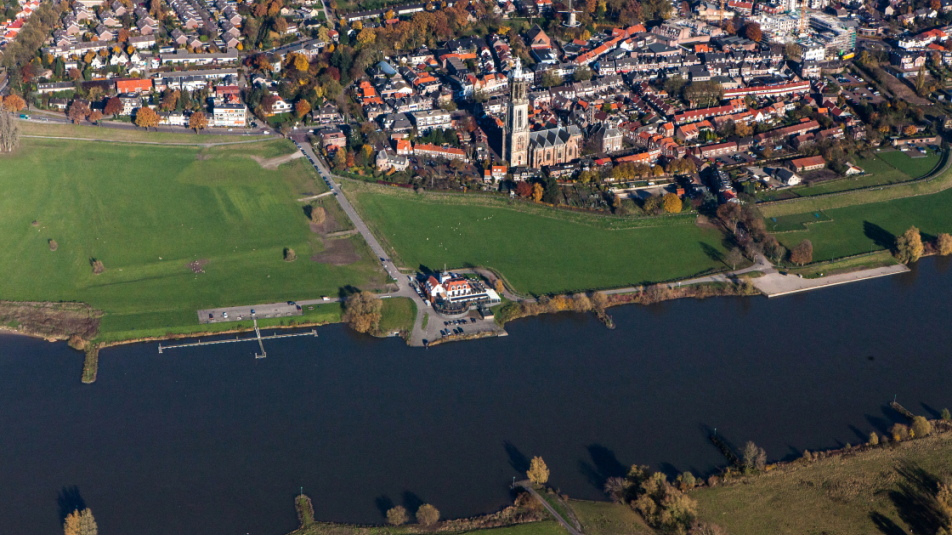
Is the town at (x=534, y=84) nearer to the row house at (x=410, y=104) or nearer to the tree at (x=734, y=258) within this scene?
the row house at (x=410, y=104)

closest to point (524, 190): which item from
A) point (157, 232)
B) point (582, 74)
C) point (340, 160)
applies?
point (340, 160)

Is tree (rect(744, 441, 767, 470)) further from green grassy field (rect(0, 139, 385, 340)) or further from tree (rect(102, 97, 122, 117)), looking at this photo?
tree (rect(102, 97, 122, 117))

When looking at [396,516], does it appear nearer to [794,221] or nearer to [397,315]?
[397,315]

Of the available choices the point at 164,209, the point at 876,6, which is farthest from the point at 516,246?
the point at 876,6

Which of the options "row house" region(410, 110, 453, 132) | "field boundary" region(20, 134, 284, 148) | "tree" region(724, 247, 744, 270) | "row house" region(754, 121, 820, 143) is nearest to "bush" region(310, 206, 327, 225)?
"field boundary" region(20, 134, 284, 148)

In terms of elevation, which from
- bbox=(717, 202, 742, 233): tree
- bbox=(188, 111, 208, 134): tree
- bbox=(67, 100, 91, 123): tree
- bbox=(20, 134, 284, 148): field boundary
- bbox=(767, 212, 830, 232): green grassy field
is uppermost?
bbox=(67, 100, 91, 123): tree

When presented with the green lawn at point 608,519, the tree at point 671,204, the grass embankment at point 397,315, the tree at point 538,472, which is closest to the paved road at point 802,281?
the tree at point 671,204

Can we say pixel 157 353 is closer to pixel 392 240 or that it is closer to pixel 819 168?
pixel 392 240
